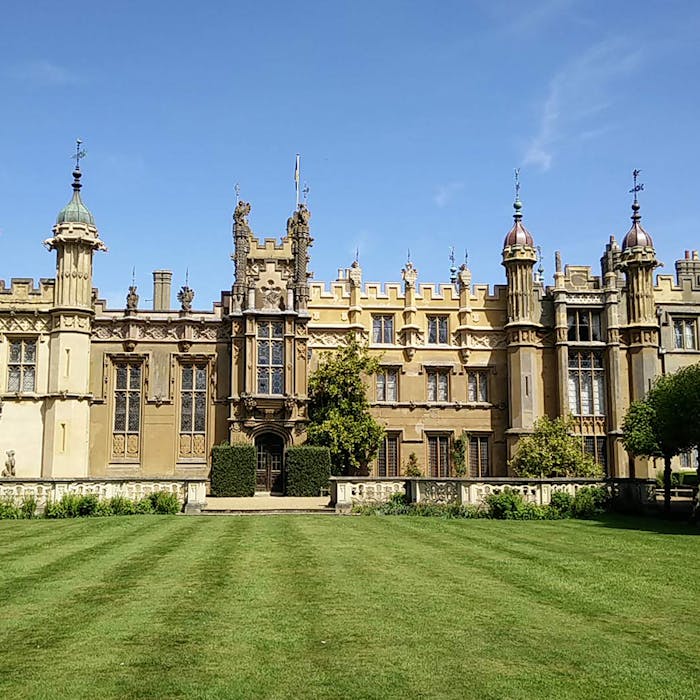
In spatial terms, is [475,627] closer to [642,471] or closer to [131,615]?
[131,615]

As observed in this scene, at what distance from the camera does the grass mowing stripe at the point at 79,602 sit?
325 inches

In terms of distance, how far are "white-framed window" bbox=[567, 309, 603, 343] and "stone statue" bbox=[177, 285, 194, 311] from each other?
1748cm

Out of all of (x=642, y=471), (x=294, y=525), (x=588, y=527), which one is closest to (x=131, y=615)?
(x=294, y=525)

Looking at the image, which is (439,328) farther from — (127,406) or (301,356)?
(127,406)

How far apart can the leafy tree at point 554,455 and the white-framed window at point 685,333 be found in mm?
7978

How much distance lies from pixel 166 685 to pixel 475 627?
3673 millimetres

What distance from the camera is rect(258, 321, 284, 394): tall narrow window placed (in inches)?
1367

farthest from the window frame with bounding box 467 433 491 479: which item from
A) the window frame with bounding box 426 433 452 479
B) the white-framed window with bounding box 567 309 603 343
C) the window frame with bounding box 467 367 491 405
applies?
the white-framed window with bounding box 567 309 603 343

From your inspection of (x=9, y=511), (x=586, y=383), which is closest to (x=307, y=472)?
(x=9, y=511)

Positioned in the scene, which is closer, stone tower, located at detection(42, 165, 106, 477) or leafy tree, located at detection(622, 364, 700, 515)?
leafy tree, located at detection(622, 364, 700, 515)

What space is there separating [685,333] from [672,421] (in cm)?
1632

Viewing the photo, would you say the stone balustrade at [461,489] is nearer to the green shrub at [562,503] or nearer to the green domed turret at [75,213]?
the green shrub at [562,503]

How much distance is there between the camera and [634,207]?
38.4 meters

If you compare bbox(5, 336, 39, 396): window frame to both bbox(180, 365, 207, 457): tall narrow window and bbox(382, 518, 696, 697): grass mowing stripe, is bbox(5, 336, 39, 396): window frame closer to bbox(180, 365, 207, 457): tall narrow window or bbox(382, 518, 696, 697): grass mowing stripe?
bbox(180, 365, 207, 457): tall narrow window
